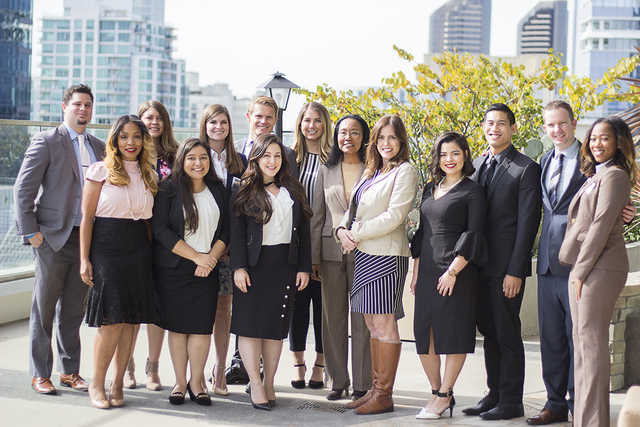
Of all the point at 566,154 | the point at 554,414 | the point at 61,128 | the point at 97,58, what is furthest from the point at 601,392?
the point at 97,58

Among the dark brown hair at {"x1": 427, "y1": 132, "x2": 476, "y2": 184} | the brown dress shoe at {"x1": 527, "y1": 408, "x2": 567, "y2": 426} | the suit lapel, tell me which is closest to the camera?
the brown dress shoe at {"x1": 527, "y1": 408, "x2": 567, "y2": 426}

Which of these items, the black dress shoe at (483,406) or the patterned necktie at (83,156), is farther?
the patterned necktie at (83,156)

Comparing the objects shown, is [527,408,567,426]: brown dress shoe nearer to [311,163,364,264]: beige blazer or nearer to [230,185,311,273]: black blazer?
[311,163,364,264]: beige blazer

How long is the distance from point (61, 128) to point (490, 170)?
A: 8.68ft

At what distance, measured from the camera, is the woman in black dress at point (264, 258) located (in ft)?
12.5

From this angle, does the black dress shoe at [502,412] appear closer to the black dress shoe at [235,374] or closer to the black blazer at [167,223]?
the black dress shoe at [235,374]

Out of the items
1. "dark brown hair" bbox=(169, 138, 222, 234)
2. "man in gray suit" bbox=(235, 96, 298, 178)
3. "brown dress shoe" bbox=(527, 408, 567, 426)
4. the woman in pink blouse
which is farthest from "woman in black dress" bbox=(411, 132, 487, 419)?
the woman in pink blouse

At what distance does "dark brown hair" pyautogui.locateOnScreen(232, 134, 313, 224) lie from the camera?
3.79 meters

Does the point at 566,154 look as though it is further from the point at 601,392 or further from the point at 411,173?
the point at 601,392

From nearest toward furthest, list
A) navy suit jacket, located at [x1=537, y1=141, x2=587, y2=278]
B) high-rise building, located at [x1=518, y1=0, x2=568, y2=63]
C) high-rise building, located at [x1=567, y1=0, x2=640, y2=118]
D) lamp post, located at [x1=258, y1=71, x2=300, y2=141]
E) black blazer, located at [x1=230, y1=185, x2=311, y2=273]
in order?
navy suit jacket, located at [x1=537, y1=141, x2=587, y2=278] < black blazer, located at [x1=230, y1=185, x2=311, y2=273] < lamp post, located at [x1=258, y1=71, x2=300, y2=141] < high-rise building, located at [x1=567, y1=0, x2=640, y2=118] < high-rise building, located at [x1=518, y1=0, x2=568, y2=63]

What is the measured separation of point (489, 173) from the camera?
12.3 feet

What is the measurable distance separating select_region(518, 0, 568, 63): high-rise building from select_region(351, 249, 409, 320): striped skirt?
201m

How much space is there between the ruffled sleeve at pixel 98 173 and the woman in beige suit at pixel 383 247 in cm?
138

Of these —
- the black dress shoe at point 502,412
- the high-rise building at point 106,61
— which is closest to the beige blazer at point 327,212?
the black dress shoe at point 502,412
